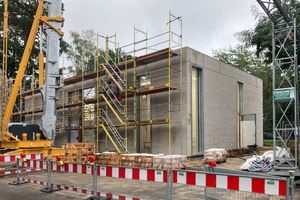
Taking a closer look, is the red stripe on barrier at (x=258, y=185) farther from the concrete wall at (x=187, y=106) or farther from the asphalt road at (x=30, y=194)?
the concrete wall at (x=187, y=106)

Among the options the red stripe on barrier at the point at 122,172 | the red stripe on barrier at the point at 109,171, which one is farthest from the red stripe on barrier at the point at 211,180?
the red stripe on barrier at the point at 109,171

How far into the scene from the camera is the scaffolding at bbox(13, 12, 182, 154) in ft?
53.2

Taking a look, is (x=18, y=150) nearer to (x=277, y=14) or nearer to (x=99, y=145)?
(x=99, y=145)

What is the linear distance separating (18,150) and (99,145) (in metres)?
8.43

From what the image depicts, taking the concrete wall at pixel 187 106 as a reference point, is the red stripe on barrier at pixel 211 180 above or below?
below

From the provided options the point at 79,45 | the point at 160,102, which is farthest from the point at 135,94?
the point at 79,45

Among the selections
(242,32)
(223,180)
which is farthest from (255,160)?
(242,32)

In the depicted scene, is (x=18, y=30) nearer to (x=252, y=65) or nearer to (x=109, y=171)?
(x=109, y=171)

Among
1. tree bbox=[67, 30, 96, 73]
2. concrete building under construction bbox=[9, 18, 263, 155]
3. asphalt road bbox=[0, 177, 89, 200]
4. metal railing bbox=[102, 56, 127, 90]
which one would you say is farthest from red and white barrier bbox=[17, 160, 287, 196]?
tree bbox=[67, 30, 96, 73]

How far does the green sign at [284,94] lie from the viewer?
11495mm

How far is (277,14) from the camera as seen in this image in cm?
1364

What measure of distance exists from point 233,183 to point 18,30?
27329 millimetres

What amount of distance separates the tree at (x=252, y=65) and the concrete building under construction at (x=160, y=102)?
89.7ft

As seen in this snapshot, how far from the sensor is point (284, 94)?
462 inches
